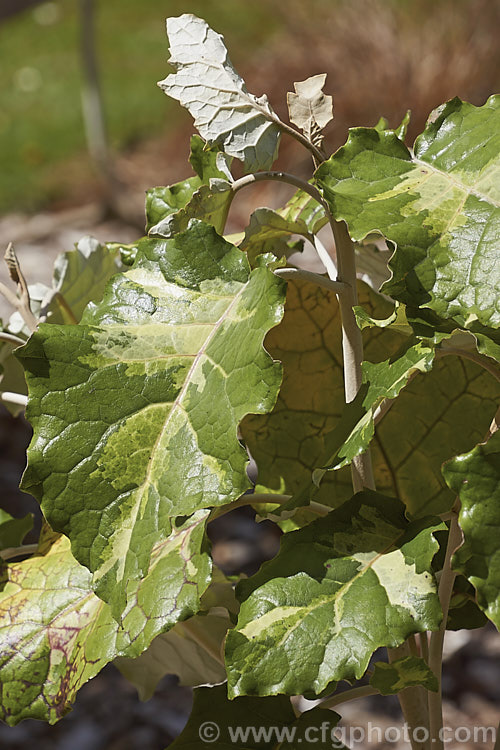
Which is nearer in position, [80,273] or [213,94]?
[213,94]

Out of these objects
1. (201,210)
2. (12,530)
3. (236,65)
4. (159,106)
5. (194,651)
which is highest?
(201,210)

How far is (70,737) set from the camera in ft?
5.62

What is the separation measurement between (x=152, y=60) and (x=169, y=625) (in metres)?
5.84

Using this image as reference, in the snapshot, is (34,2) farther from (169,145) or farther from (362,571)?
(362,571)

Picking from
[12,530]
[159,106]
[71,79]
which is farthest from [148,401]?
[71,79]

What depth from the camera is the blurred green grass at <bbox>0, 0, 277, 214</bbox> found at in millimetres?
4918

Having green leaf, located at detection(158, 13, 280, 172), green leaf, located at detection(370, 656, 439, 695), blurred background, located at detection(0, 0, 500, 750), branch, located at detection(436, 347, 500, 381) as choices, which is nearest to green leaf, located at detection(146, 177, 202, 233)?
green leaf, located at detection(158, 13, 280, 172)

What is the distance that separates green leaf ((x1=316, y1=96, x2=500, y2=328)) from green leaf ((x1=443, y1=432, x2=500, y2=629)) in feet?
0.28

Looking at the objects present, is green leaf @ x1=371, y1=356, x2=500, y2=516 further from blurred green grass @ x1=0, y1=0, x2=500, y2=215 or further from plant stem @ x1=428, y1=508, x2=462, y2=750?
blurred green grass @ x1=0, y1=0, x2=500, y2=215

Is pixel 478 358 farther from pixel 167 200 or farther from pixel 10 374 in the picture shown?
pixel 10 374

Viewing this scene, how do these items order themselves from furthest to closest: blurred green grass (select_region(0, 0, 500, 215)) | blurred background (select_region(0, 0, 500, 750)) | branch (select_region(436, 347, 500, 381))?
blurred green grass (select_region(0, 0, 500, 215))
blurred background (select_region(0, 0, 500, 750))
branch (select_region(436, 347, 500, 381))

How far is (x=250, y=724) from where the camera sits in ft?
2.39

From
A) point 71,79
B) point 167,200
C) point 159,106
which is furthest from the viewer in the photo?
point 71,79

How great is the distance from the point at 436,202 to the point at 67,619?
43 centimetres
